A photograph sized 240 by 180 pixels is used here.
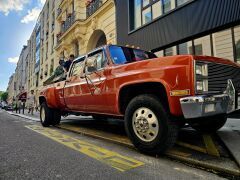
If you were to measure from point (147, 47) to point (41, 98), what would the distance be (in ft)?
18.9

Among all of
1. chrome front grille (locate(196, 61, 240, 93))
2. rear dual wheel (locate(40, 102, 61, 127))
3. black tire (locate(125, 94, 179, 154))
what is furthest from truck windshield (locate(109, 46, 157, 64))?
rear dual wheel (locate(40, 102, 61, 127))

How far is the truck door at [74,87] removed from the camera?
213 inches

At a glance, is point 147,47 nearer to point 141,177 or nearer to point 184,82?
point 184,82

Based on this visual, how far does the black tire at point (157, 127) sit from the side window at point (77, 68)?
2.41 m

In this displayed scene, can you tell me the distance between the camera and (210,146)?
3664mm

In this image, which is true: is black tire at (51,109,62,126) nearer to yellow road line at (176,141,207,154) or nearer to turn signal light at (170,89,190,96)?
yellow road line at (176,141,207,154)

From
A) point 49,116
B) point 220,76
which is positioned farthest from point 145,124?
point 49,116

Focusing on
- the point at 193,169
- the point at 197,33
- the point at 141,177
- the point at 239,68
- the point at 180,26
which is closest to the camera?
the point at 141,177

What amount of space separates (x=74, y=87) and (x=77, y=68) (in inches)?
21.8

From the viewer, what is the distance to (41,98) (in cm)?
763

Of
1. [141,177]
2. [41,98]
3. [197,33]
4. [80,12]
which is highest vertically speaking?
[80,12]

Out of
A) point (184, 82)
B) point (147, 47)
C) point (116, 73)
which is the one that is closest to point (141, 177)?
point (184, 82)

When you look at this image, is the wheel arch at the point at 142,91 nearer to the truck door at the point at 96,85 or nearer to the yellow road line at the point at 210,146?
the truck door at the point at 96,85

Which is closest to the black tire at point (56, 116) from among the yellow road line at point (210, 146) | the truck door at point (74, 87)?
the truck door at point (74, 87)
